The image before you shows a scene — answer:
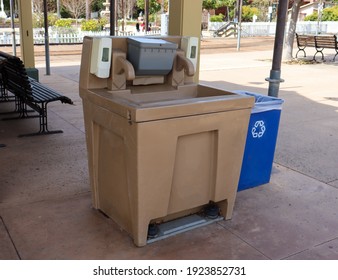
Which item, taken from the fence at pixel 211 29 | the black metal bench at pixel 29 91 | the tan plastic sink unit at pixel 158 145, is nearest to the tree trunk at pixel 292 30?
the fence at pixel 211 29

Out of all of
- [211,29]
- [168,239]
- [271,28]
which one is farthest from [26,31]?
[271,28]

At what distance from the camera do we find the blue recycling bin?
3.87 metres

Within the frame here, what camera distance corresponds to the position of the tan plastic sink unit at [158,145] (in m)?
2.81

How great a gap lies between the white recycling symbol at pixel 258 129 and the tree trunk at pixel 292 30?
11.6 meters

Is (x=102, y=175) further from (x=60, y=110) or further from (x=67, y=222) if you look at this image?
(x=60, y=110)

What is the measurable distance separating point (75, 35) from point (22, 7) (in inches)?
575

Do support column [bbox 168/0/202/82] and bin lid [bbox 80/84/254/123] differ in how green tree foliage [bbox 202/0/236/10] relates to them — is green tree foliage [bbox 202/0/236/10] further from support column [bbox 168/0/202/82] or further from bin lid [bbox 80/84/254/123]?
bin lid [bbox 80/84/254/123]

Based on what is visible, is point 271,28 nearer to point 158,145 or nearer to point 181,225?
point 181,225

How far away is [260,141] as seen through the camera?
13.1 ft

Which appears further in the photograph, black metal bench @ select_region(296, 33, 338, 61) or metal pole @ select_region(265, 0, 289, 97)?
black metal bench @ select_region(296, 33, 338, 61)

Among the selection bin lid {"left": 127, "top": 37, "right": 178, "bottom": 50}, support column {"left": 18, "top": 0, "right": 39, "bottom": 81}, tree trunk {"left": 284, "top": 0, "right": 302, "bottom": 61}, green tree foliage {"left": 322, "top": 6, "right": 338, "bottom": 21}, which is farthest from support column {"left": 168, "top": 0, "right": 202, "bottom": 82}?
green tree foliage {"left": 322, "top": 6, "right": 338, "bottom": 21}

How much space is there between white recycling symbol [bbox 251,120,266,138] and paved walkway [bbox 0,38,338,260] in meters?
0.57

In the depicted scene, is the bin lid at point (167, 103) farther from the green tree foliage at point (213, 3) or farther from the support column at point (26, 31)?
the green tree foliage at point (213, 3)

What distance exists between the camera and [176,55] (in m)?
3.38
